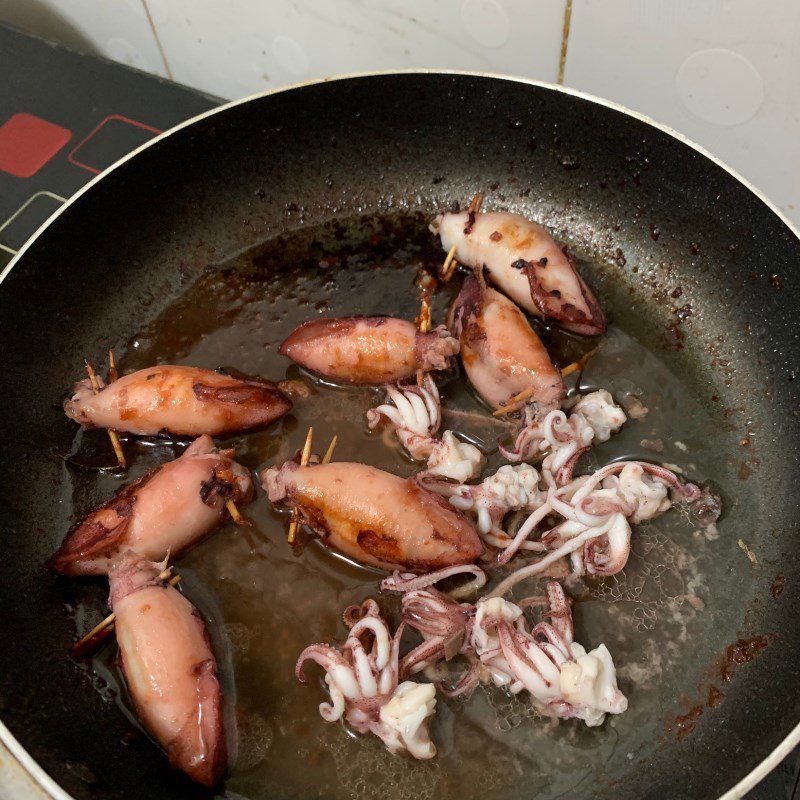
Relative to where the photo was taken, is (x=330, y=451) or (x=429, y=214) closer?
(x=330, y=451)

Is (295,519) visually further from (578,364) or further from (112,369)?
(578,364)

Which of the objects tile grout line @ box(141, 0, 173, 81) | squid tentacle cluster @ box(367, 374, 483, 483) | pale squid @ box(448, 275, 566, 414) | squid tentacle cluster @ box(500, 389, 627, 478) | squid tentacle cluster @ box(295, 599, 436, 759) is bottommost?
squid tentacle cluster @ box(295, 599, 436, 759)

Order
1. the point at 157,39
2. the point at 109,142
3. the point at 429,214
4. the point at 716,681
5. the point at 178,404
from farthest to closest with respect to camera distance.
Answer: the point at 157,39
the point at 109,142
the point at 429,214
the point at 178,404
the point at 716,681

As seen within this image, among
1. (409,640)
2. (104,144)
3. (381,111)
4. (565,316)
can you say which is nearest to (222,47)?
(104,144)

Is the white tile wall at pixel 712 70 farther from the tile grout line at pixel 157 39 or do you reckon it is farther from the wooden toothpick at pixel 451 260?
the tile grout line at pixel 157 39

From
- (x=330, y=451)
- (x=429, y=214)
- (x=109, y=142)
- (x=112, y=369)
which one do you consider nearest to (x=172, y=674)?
(x=330, y=451)

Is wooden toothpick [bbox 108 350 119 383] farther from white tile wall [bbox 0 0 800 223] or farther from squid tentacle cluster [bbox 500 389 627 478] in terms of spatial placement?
white tile wall [bbox 0 0 800 223]

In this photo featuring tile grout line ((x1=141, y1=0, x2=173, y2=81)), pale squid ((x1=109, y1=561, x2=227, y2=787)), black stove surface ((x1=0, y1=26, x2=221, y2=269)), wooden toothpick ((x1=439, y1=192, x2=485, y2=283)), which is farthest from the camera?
tile grout line ((x1=141, y1=0, x2=173, y2=81))

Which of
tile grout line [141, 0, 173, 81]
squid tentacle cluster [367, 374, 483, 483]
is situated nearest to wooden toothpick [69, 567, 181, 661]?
squid tentacle cluster [367, 374, 483, 483]
